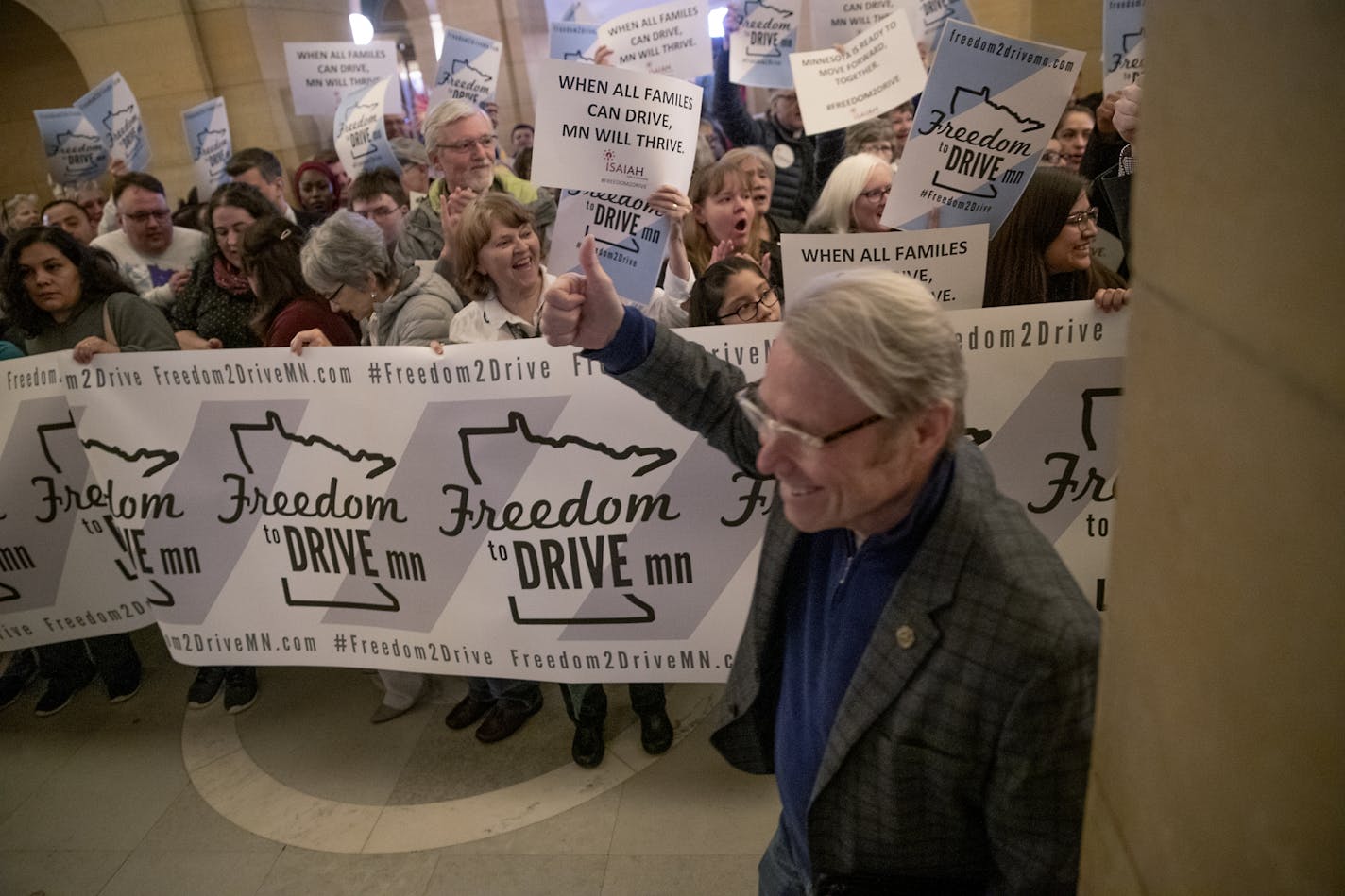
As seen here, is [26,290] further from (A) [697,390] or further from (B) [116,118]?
(B) [116,118]

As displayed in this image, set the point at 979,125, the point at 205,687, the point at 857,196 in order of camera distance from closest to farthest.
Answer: the point at 979,125 → the point at 857,196 → the point at 205,687

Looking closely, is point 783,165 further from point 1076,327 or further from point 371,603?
point 371,603

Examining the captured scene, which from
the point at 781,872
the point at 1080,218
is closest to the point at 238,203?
the point at 1080,218

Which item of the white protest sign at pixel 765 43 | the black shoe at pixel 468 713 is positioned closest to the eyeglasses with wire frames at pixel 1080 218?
the black shoe at pixel 468 713

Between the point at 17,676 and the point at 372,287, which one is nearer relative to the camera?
the point at 372,287

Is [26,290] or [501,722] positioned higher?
[26,290]

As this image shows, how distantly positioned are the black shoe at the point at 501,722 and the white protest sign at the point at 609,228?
179cm

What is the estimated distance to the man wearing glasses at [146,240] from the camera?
5238 mm

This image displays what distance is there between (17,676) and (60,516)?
137cm

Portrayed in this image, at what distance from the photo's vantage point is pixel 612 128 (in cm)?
305

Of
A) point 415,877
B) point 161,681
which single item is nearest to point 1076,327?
point 415,877

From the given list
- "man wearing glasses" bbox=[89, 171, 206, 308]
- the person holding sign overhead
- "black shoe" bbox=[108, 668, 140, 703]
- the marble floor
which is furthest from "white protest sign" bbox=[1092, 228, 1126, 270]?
"black shoe" bbox=[108, 668, 140, 703]

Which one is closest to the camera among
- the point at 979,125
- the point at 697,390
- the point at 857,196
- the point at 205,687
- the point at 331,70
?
the point at 697,390

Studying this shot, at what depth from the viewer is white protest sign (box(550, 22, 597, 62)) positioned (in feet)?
18.8
